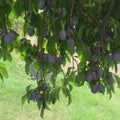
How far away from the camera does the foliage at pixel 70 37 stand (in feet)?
4.98

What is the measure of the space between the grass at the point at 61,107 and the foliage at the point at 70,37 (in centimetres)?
306

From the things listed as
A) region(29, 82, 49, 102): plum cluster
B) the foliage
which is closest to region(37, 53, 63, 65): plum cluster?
the foliage

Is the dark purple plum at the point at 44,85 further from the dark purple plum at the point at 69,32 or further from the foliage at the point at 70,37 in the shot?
the dark purple plum at the point at 69,32

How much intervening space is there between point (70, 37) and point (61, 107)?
399 centimetres

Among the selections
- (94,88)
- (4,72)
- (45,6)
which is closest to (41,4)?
(45,6)

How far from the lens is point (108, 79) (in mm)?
1564

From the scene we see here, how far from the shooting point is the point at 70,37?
1.51 metres

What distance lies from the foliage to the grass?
3.06 m

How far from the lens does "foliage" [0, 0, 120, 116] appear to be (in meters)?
1.52

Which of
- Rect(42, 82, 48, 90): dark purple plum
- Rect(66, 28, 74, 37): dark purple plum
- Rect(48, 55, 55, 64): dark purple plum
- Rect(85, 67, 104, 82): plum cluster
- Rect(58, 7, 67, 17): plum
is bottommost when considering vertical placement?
Rect(85, 67, 104, 82): plum cluster

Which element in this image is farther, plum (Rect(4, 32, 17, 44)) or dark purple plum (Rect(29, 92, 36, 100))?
dark purple plum (Rect(29, 92, 36, 100))

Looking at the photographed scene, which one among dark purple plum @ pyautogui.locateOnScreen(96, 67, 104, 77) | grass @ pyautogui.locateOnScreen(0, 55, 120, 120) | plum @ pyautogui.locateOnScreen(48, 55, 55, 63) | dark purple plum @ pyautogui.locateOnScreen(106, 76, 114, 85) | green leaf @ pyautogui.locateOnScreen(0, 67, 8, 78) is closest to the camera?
dark purple plum @ pyautogui.locateOnScreen(96, 67, 104, 77)

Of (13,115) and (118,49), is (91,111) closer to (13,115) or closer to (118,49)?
(13,115)

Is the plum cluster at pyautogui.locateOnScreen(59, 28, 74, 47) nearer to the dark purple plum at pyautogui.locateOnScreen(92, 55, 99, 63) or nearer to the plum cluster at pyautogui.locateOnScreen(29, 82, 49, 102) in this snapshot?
the dark purple plum at pyautogui.locateOnScreen(92, 55, 99, 63)
